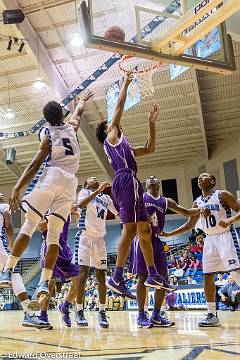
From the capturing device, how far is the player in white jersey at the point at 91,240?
565 cm

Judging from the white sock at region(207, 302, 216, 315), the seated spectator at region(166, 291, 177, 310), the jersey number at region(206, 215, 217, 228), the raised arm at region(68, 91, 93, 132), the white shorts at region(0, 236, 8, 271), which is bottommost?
the white sock at region(207, 302, 216, 315)

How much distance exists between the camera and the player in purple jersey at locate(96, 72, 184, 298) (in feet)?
14.6

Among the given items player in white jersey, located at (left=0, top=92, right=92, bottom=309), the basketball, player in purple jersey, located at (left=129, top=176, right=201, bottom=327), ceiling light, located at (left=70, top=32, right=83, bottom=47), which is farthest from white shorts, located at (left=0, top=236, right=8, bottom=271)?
ceiling light, located at (left=70, top=32, right=83, bottom=47)

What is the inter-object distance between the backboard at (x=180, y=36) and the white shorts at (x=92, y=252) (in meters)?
2.60

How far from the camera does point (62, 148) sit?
4184 mm

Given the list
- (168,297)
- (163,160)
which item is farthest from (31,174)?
(163,160)

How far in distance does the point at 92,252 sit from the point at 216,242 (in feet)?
5.64

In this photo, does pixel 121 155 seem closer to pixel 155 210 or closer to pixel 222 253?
pixel 155 210

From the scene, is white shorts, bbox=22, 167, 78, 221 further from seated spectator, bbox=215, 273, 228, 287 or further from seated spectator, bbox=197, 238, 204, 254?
seated spectator, bbox=197, 238, 204, 254

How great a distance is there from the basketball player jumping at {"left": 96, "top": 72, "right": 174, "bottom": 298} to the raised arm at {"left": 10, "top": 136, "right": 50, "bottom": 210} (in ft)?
2.99

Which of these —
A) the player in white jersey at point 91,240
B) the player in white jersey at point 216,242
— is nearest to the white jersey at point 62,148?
the player in white jersey at point 91,240

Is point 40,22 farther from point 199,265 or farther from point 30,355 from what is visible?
point 30,355

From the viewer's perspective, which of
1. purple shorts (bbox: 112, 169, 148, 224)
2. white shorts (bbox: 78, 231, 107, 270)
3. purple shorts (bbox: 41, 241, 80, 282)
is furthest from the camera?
purple shorts (bbox: 41, 241, 80, 282)

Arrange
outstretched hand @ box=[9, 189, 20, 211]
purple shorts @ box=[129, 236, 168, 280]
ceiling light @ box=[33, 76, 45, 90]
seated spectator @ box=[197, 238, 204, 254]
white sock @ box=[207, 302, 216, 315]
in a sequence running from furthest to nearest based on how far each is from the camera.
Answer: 1. seated spectator @ box=[197, 238, 204, 254]
2. ceiling light @ box=[33, 76, 45, 90]
3. purple shorts @ box=[129, 236, 168, 280]
4. white sock @ box=[207, 302, 216, 315]
5. outstretched hand @ box=[9, 189, 20, 211]
